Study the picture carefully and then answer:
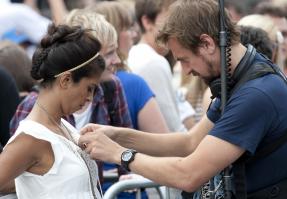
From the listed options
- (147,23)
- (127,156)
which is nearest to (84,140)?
(127,156)

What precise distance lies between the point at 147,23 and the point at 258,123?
3325mm

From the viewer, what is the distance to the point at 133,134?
4633mm

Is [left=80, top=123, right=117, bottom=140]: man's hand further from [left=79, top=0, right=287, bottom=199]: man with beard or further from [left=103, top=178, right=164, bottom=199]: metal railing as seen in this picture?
[left=103, top=178, right=164, bottom=199]: metal railing

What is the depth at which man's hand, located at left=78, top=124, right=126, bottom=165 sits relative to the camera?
4090mm

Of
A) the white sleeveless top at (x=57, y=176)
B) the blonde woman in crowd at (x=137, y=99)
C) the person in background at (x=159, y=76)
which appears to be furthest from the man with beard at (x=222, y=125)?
the person in background at (x=159, y=76)

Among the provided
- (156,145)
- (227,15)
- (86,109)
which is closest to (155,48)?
(86,109)

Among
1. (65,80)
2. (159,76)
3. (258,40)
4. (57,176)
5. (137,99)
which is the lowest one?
(159,76)

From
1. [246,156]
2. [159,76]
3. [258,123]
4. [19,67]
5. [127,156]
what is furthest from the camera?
[159,76]

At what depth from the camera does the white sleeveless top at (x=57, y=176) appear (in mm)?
4008

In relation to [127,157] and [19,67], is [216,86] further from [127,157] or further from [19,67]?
[19,67]

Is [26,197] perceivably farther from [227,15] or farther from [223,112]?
[227,15]

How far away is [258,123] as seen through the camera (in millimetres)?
3875

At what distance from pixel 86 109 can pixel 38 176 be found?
4.26 ft

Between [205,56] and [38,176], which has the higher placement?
[205,56]
